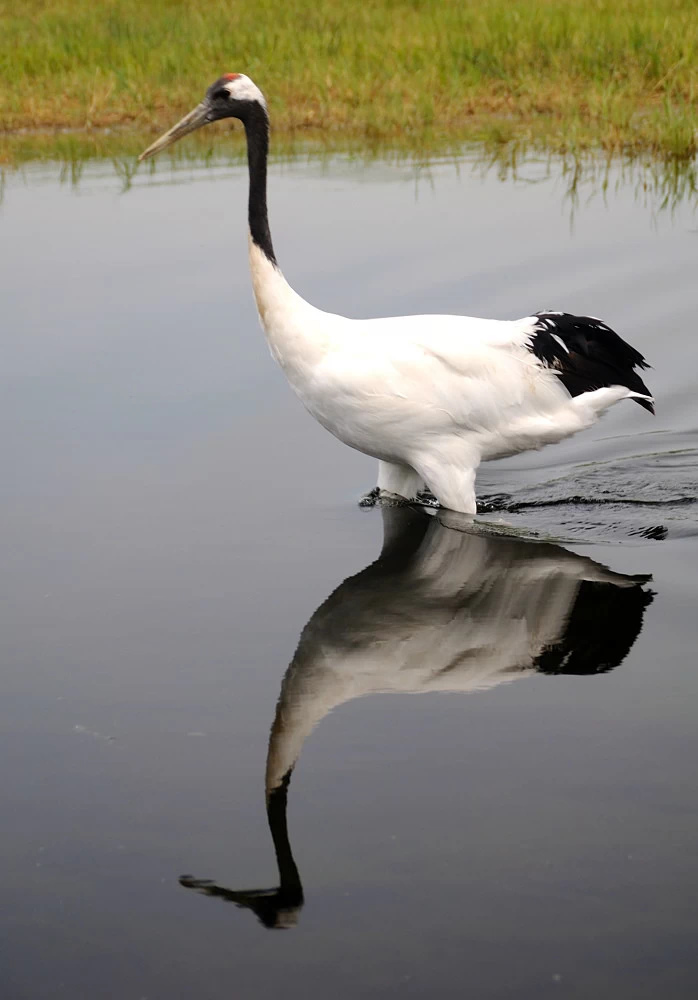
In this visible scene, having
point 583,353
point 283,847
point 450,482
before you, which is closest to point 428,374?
point 450,482

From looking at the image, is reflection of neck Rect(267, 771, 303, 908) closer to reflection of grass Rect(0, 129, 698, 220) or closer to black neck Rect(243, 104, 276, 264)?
black neck Rect(243, 104, 276, 264)

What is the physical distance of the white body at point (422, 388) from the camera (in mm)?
5301

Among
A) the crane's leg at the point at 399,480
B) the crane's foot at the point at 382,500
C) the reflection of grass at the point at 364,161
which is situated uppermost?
the reflection of grass at the point at 364,161

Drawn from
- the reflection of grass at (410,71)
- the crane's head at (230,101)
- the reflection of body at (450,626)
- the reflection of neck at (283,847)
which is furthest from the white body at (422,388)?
the reflection of grass at (410,71)

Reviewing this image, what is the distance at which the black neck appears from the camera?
5.42 meters

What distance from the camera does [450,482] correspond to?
544 cm

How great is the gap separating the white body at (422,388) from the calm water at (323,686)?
0.74 ft

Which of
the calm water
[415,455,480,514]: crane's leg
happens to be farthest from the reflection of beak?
[415,455,480,514]: crane's leg

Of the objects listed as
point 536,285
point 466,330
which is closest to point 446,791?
point 466,330

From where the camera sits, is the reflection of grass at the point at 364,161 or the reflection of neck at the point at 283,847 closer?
the reflection of neck at the point at 283,847

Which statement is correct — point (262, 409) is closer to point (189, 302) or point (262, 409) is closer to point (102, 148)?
point (189, 302)

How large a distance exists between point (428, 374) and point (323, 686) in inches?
64.5

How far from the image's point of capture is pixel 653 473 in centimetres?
593

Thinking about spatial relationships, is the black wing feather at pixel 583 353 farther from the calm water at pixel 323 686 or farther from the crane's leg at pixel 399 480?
the crane's leg at pixel 399 480
